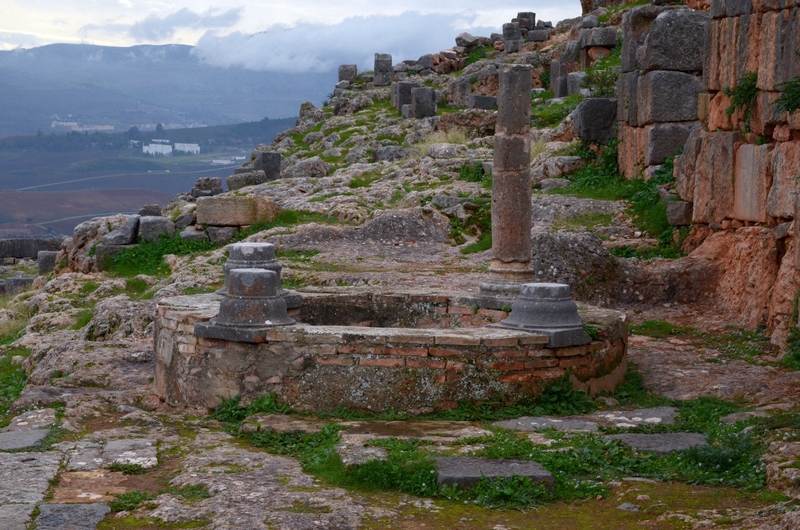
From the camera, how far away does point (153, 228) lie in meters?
19.4

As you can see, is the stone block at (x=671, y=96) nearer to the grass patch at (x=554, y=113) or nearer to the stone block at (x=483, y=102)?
the grass patch at (x=554, y=113)

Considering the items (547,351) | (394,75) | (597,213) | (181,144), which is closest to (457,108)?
(394,75)

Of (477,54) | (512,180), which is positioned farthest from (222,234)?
(477,54)

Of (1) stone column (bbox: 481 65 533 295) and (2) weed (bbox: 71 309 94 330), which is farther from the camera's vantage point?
(2) weed (bbox: 71 309 94 330)

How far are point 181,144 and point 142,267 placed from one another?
5547 inches

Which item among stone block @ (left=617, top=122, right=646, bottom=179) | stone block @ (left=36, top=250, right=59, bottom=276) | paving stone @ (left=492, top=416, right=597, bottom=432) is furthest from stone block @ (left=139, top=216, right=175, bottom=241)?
paving stone @ (left=492, top=416, right=597, bottom=432)

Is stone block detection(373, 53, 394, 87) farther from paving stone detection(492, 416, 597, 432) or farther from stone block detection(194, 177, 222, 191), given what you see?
paving stone detection(492, 416, 597, 432)

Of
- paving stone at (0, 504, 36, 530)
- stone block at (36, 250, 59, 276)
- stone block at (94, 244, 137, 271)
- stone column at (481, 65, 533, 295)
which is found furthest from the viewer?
stone block at (36, 250, 59, 276)

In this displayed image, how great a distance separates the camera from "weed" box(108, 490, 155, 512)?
655 cm

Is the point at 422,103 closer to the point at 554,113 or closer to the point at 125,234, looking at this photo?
the point at 554,113

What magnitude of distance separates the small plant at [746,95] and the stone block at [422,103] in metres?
19.2

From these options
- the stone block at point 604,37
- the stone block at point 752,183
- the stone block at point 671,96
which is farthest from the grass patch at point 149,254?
the stone block at point 604,37

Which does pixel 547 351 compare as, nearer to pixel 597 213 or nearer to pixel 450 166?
pixel 597 213

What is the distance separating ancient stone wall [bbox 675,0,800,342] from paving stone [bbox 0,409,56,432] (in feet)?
25.4
